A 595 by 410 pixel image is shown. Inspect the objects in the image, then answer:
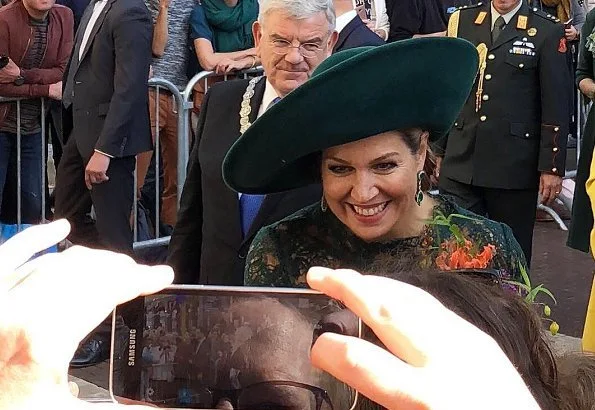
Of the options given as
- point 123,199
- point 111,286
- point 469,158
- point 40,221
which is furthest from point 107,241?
point 111,286

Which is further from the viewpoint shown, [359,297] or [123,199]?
[123,199]

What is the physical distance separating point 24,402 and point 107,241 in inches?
163

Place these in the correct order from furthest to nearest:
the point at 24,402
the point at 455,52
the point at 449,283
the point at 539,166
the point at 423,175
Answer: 1. the point at 539,166
2. the point at 423,175
3. the point at 455,52
4. the point at 449,283
5. the point at 24,402

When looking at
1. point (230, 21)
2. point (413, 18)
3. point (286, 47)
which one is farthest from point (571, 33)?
point (286, 47)

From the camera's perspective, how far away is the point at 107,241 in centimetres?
466

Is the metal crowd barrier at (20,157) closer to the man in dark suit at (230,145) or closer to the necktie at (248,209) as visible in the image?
the man in dark suit at (230,145)

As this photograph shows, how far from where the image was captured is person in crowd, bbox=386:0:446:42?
22.1 feet

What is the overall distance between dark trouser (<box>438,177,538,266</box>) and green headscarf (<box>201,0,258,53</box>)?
1848 millimetres

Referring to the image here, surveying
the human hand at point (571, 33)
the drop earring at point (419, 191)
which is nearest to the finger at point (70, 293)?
the drop earring at point (419, 191)

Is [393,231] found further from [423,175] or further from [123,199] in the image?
[123,199]

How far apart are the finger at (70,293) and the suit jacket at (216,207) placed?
192 centimetres

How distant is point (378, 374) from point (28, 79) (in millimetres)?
4804

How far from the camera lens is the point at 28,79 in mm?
5090

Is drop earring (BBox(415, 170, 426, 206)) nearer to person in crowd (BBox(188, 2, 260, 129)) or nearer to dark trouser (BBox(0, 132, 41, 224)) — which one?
person in crowd (BBox(188, 2, 260, 129))
